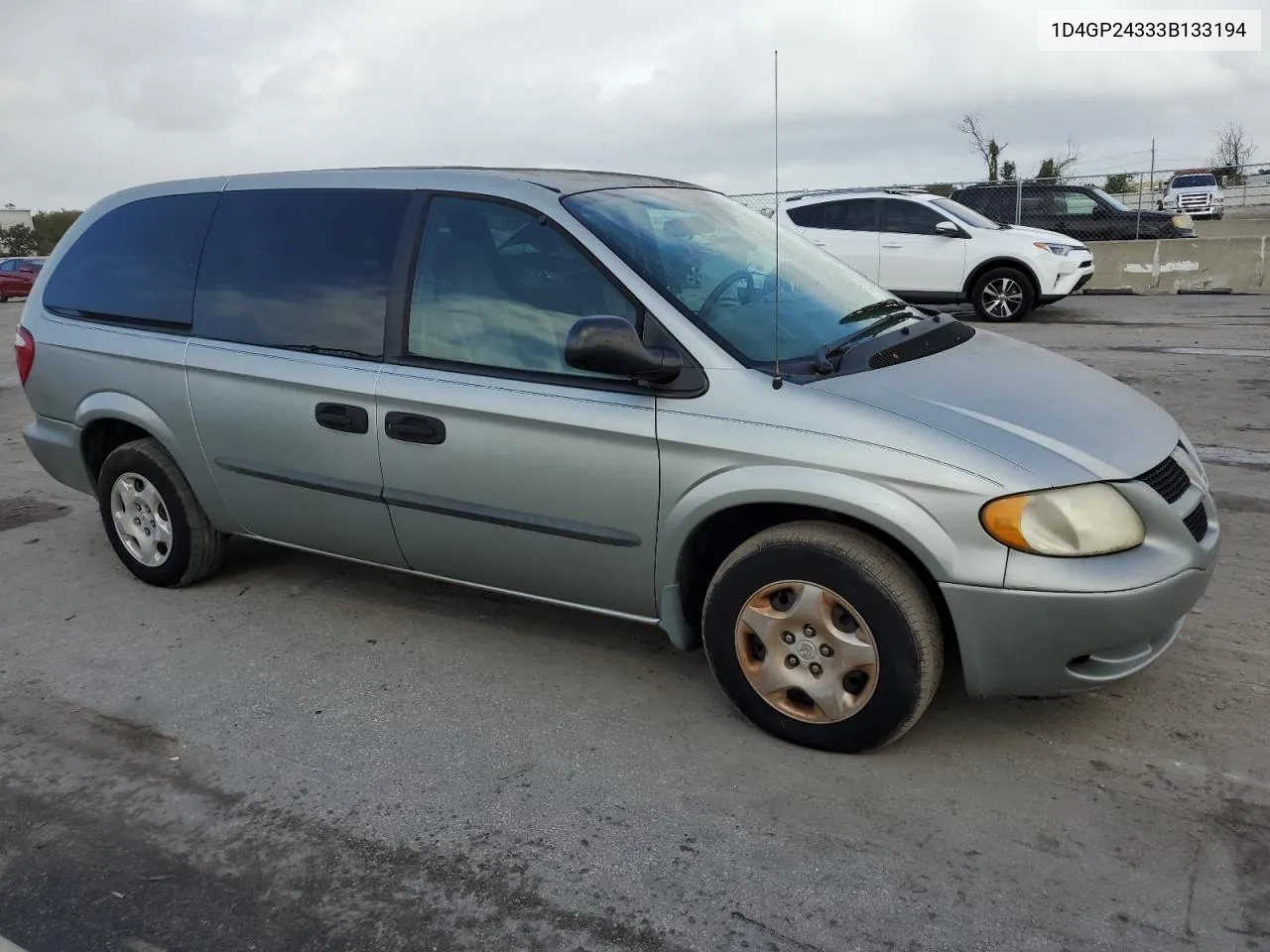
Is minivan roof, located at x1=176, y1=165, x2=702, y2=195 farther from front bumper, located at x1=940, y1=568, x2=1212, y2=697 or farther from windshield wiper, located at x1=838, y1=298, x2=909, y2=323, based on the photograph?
front bumper, located at x1=940, y1=568, x2=1212, y2=697

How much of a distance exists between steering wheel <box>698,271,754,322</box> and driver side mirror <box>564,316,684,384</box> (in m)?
0.25

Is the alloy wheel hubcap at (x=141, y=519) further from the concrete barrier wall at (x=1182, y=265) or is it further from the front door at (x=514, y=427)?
the concrete barrier wall at (x=1182, y=265)

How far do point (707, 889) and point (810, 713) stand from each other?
29.8 inches

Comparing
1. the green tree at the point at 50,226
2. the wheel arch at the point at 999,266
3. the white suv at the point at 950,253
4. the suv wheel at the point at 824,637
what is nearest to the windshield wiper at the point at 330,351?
the suv wheel at the point at 824,637

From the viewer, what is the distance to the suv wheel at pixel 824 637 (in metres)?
3.02

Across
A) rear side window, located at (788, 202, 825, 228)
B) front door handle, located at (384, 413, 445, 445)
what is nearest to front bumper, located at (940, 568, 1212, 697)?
front door handle, located at (384, 413, 445, 445)

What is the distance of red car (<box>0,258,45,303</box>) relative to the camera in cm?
3147

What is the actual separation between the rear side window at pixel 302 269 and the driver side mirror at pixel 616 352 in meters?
1.01

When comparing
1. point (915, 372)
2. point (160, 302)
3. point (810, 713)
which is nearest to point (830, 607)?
point (810, 713)

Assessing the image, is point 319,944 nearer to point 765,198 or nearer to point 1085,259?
point 1085,259

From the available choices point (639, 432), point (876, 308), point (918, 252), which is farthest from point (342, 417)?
point (918, 252)

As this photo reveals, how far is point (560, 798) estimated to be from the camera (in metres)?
3.09

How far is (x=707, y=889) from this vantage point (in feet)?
8.73

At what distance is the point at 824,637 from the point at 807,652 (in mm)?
81
